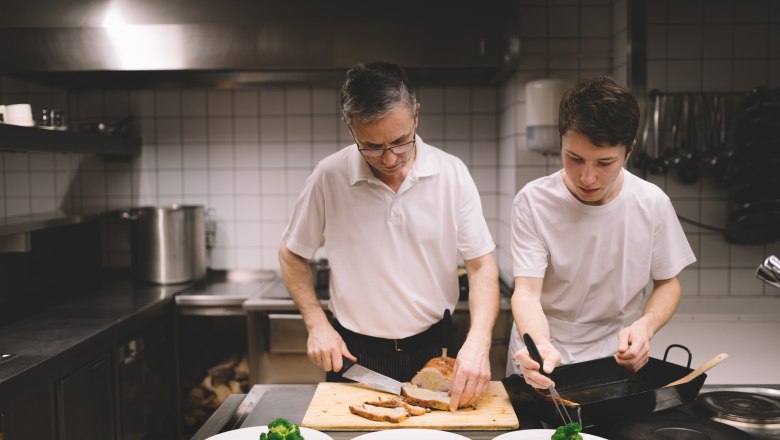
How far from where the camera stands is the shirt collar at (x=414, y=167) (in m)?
1.93

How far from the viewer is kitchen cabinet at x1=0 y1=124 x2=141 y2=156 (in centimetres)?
246

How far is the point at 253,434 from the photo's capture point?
4.30ft

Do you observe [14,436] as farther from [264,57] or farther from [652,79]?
[652,79]

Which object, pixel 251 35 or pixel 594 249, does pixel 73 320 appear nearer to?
pixel 251 35

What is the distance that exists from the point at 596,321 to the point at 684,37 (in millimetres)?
1788

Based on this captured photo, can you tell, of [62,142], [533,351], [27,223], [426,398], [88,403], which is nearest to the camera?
[533,351]

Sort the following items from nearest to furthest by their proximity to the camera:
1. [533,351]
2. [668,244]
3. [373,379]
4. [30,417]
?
[533,351] < [373,379] < [668,244] < [30,417]

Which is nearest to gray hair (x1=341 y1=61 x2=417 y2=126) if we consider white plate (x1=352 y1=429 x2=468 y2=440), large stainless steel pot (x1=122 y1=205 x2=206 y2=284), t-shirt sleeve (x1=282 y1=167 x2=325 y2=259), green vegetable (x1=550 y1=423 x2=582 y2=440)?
t-shirt sleeve (x1=282 y1=167 x2=325 y2=259)

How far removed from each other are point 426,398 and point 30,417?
4.41 ft

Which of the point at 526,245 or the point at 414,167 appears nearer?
the point at 526,245

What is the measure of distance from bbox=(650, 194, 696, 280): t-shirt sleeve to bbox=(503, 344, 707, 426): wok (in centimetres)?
30

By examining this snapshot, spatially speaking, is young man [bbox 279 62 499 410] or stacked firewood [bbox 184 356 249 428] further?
stacked firewood [bbox 184 356 249 428]

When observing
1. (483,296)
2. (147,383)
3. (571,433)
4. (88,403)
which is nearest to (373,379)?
(483,296)

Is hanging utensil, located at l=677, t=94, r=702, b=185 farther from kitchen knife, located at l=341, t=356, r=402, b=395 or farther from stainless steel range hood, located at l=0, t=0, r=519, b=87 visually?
kitchen knife, located at l=341, t=356, r=402, b=395
